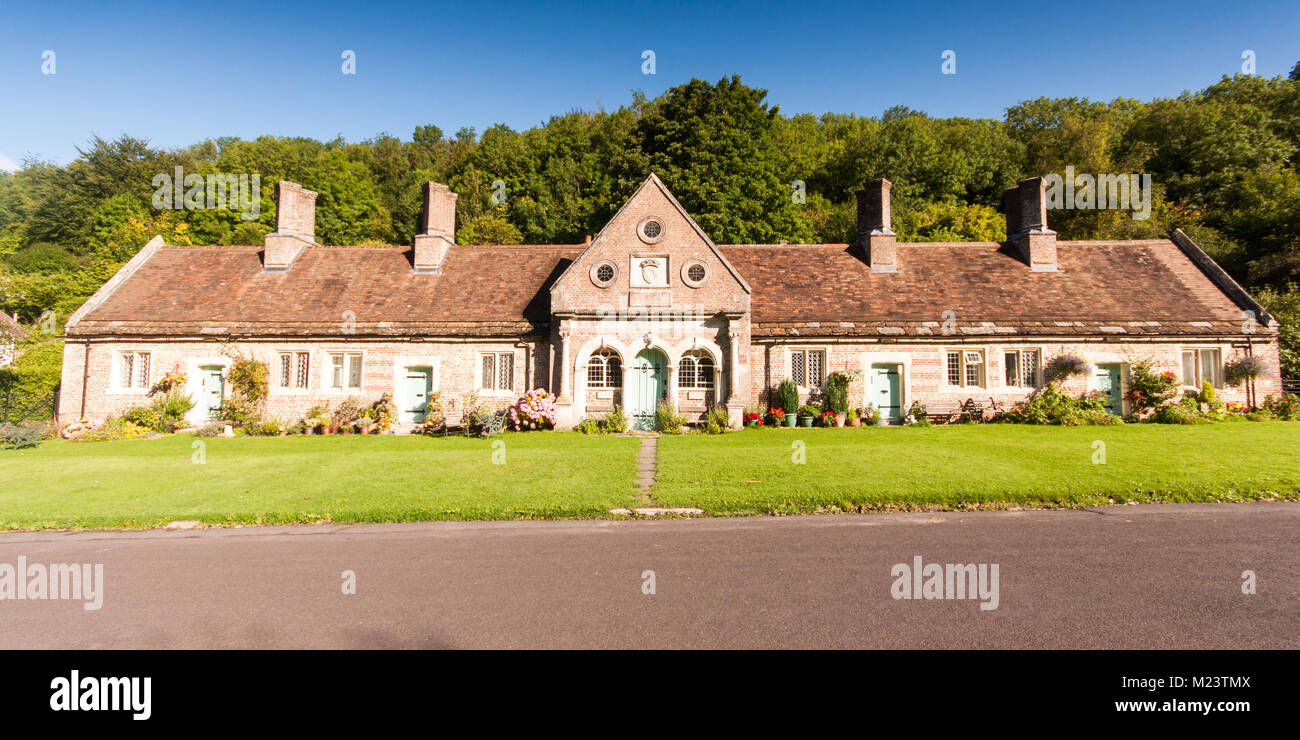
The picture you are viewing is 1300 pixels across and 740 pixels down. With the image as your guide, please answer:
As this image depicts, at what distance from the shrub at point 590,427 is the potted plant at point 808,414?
7339mm

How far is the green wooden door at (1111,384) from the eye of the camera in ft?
73.5

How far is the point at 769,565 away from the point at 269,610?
5.71 meters

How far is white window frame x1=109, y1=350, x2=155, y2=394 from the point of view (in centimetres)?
2314

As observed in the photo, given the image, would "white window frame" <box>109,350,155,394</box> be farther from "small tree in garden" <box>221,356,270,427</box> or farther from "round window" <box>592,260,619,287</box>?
"round window" <box>592,260,619,287</box>

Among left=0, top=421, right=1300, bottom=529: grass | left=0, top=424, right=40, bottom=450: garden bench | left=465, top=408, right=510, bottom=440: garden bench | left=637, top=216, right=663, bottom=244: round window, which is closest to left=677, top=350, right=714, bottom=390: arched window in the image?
left=0, top=421, right=1300, bottom=529: grass

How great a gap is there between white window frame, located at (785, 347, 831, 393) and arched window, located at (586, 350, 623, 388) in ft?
21.1

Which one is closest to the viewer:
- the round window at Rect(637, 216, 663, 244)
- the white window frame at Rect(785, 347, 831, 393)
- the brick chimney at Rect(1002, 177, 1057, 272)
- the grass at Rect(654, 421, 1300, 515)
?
the grass at Rect(654, 421, 1300, 515)

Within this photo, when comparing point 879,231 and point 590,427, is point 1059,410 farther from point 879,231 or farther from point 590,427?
point 590,427

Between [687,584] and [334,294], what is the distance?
23267mm

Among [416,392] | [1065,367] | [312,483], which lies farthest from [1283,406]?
[416,392]

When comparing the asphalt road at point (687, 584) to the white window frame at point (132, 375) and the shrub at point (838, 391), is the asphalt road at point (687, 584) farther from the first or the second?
the white window frame at point (132, 375)

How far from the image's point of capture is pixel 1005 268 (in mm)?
25609

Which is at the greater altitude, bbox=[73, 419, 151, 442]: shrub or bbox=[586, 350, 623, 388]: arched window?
bbox=[586, 350, 623, 388]: arched window
